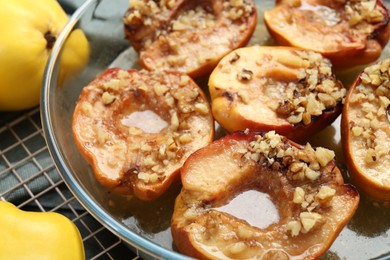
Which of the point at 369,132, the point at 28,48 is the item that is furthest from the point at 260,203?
the point at 28,48

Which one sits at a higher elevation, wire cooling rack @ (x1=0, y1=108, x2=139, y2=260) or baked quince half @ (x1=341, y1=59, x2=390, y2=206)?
baked quince half @ (x1=341, y1=59, x2=390, y2=206)

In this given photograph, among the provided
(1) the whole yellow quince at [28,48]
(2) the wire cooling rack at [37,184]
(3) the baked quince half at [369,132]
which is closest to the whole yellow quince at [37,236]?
(2) the wire cooling rack at [37,184]

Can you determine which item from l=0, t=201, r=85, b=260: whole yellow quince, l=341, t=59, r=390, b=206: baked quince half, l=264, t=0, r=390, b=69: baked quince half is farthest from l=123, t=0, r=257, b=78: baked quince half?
l=0, t=201, r=85, b=260: whole yellow quince

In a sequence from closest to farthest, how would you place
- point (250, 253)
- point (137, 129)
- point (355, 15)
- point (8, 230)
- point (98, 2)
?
point (250, 253)
point (8, 230)
point (137, 129)
point (355, 15)
point (98, 2)

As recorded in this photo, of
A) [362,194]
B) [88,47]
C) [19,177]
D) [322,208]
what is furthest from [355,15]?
[19,177]

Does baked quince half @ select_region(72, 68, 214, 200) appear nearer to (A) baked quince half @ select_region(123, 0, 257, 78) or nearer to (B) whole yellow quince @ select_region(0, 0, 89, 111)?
(A) baked quince half @ select_region(123, 0, 257, 78)

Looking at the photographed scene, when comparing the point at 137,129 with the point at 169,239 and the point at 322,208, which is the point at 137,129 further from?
the point at 322,208

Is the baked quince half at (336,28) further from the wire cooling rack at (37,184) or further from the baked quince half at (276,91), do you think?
the wire cooling rack at (37,184)

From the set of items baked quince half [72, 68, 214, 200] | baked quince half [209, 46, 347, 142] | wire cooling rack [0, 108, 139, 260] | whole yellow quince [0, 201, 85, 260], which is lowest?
wire cooling rack [0, 108, 139, 260]
